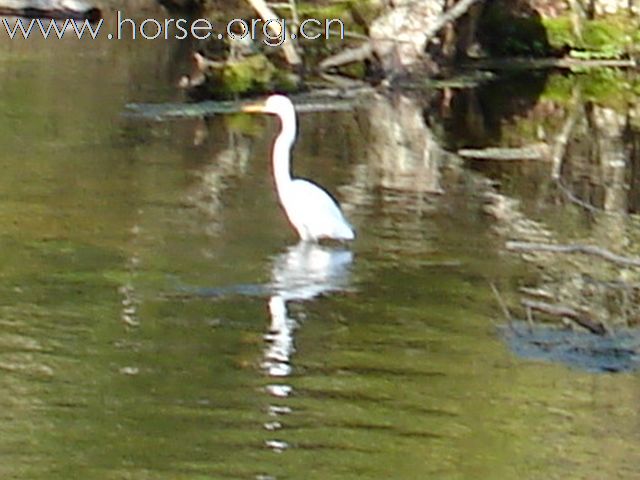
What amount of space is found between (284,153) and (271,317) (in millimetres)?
4108

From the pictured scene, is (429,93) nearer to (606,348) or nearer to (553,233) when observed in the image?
(553,233)

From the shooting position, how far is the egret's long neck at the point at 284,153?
1487cm

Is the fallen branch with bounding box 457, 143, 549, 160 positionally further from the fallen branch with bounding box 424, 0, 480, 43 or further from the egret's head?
the fallen branch with bounding box 424, 0, 480, 43

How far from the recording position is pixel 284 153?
1523cm

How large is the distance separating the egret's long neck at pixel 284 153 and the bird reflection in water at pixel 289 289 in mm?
971

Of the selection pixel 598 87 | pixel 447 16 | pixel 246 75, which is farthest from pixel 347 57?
pixel 598 87

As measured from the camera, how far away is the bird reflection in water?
952cm

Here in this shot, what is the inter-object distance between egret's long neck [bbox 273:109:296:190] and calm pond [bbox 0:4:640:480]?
41 centimetres

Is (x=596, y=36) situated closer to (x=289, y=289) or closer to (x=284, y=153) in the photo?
(x=284, y=153)

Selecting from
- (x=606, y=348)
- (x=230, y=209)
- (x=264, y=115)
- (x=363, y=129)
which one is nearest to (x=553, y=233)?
(x=230, y=209)

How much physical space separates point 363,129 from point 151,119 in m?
2.73

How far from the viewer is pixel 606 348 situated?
10.3 metres

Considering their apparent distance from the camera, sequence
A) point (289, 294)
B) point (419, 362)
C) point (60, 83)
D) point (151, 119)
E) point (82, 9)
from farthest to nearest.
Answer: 1. point (82, 9)
2. point (60, 83)
3. point (151, 119)
4. point (289, 294)
5. point (419, 362)

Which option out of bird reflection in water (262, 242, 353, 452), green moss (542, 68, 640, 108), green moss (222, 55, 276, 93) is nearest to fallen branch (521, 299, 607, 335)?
bird reflection in water (262, 242, 353, 452)
